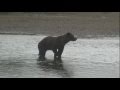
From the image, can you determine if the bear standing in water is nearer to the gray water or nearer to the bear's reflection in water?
the gray water

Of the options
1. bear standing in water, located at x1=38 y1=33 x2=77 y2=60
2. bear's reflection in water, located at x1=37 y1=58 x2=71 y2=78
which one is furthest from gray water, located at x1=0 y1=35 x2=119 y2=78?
bear standing in water, located at x1=38 y1=33 x2=77 y2=60

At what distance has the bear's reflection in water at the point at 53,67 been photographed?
13.7ft

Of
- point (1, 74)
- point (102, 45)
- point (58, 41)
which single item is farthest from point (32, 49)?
point (1, 74)

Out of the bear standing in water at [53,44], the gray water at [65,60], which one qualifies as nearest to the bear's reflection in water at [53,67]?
the gray water at [65,60]

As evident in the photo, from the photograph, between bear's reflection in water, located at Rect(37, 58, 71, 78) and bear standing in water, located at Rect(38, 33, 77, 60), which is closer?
bear's reflection in water, located at Rect(37, 58, 71, 78)

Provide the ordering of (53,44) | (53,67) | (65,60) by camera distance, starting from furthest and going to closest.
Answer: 1. (53,44)
2. (65,60)
3. (53,67)

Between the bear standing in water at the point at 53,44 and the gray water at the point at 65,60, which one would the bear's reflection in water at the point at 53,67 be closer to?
the gray water at the point at 65,60

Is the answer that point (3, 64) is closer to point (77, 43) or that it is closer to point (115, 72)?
point (115, 72)

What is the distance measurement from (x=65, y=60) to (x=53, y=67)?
0.60m

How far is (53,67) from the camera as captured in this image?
4.62 m

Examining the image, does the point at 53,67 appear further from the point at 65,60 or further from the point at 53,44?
the point at 53,44

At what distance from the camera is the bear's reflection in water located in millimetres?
4168

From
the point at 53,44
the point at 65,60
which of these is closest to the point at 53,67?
the point at 65,60
